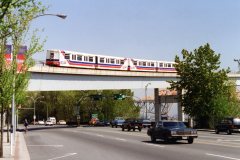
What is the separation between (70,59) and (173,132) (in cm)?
3703

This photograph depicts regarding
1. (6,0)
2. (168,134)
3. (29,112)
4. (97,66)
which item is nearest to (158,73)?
(97,66)

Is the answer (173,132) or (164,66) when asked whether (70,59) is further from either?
(173,132)

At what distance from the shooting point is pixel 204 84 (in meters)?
61.2

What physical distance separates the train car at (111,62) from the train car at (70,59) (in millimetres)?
972

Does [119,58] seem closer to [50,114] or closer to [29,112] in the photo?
[50,114]

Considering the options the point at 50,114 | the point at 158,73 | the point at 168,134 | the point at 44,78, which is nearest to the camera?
the point at 168,134

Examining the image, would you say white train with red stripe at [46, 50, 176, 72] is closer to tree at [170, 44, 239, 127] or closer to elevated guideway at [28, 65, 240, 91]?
elevated guideway at [28, 65, 240, 91]

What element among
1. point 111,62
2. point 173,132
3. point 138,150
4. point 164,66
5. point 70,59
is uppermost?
point 164,66

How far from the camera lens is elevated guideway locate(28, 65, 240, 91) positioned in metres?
57.6

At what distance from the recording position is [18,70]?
20703mm

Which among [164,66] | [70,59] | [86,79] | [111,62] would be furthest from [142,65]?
[70,59]

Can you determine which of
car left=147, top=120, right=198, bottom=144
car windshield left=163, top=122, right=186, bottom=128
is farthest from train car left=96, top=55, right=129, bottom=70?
car windshield left=163, top=122, right=186, bottom=128

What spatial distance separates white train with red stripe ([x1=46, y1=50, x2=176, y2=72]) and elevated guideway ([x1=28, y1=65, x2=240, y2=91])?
0.87 metres

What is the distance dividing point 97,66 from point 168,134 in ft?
134
